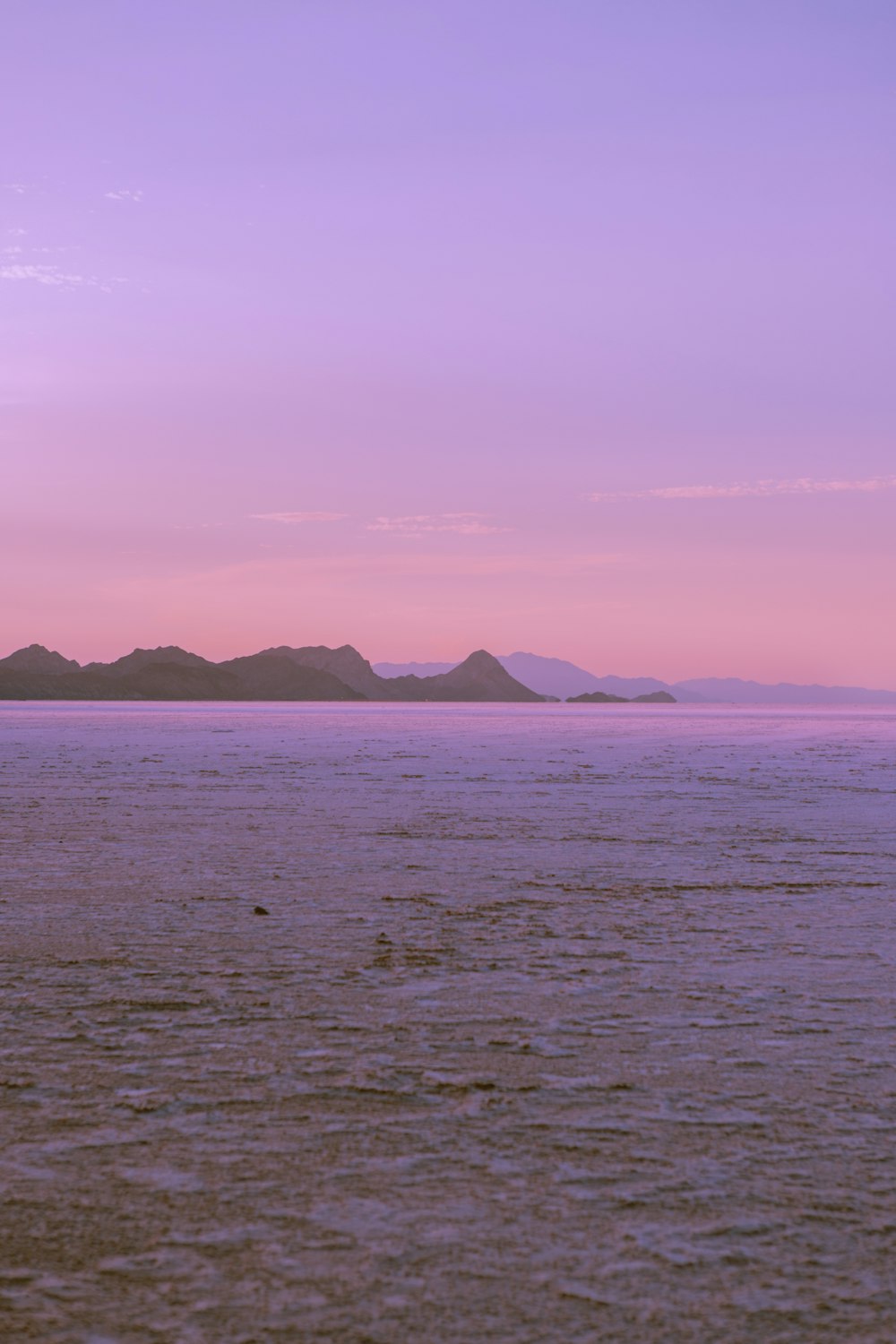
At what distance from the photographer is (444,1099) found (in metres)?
4.66

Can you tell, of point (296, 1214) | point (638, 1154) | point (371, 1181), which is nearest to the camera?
point (296, 1214)

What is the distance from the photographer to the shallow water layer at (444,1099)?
3.17m

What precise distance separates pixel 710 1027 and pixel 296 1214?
9.33 feet

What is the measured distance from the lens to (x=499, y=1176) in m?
3.91

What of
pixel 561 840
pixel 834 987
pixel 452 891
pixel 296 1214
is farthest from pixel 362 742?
pixel 296 1214

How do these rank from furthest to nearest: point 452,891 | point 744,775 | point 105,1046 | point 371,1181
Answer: point 744,775, point 452,891, point 105,1046, point 371,1181

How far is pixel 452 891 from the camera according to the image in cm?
1001

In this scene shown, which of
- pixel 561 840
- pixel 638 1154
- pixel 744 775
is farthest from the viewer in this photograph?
pixel 744 775

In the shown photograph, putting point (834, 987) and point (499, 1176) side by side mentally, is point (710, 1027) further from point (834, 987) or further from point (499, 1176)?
point (499, 1176)

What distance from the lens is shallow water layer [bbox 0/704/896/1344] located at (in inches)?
125

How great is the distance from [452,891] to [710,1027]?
4.46 m

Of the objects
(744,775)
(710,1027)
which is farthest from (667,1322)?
(744,775)

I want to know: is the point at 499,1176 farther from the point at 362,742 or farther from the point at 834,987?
the point at 362,742

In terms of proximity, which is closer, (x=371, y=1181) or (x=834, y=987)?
(x=371, y=1181)
